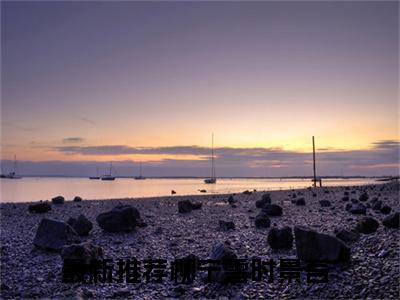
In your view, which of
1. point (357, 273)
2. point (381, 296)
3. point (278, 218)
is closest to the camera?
point (381, 296)

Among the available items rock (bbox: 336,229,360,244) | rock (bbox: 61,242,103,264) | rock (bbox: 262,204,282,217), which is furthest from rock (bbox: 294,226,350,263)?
rock (bbox: 262,204,282,217)

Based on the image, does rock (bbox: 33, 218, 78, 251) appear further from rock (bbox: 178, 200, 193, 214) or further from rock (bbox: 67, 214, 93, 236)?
rock (bbox: 178, 200, 193, 214)

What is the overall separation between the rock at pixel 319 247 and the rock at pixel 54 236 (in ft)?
31.1

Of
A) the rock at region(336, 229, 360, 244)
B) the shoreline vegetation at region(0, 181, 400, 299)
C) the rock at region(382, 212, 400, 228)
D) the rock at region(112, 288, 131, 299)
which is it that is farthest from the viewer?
the rock at region(382, 212, 400, 228)

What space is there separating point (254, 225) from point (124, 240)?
7538mm

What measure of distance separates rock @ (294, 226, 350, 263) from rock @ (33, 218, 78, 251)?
949 centimetres

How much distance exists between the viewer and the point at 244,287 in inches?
423

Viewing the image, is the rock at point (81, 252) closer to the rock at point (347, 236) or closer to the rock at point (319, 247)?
the rock at point (319, 247)

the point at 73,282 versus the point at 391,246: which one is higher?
the point at 391,246

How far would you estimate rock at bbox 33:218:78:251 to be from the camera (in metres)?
15.8

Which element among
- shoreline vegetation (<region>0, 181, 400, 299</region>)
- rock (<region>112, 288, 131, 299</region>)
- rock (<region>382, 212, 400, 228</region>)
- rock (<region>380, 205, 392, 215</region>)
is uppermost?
rock (<region>382, 212, 400, 228</region>)

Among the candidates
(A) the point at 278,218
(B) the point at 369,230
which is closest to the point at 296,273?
(B) the point at 369,230

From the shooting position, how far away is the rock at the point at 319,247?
1102 cm

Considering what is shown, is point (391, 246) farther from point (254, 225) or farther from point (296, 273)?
point (254, 225)
